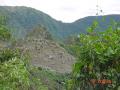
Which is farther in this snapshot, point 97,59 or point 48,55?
point 48,55

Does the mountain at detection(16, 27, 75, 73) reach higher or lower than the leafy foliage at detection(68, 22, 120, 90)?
lower

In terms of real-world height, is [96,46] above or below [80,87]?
above

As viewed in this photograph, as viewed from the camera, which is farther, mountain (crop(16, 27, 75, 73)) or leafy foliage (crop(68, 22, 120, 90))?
mountain (crop(16, 27, 75, 73))

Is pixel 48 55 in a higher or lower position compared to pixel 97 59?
lower

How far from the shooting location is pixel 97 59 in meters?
4.16

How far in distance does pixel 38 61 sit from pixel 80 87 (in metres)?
21.3

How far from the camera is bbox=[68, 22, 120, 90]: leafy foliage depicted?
4.14 m

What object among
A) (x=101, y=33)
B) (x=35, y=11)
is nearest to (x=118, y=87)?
(x=101, y=33)

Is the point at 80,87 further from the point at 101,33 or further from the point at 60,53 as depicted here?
the point at 60,53

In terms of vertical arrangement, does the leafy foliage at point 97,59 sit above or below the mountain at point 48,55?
above

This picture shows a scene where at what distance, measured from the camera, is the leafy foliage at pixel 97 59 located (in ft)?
13.6

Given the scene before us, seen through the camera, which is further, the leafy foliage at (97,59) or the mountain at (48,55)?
the mountain at (48,55)

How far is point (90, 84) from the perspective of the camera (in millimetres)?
4215

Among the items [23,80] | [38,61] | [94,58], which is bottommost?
[38,61]
